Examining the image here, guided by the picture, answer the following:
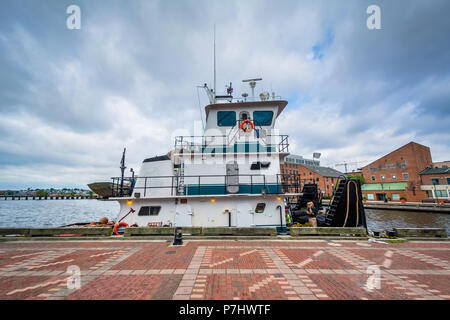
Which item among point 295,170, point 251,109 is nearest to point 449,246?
point 251,109

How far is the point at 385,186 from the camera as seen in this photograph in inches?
1734

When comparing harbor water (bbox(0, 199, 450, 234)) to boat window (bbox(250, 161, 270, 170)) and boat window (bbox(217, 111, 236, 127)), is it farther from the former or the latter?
boat window (bbox(217, 111, 236, 127))

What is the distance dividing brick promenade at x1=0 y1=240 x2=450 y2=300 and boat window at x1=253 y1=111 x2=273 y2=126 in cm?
719

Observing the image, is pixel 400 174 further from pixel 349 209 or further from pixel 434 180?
pixel 349 209

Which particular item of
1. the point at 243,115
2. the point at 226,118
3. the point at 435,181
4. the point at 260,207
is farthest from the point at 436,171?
the point at 226,118

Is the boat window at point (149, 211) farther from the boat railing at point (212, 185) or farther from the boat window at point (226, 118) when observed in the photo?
the boat window at point (226, 118)

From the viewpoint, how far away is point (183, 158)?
35.8 ft

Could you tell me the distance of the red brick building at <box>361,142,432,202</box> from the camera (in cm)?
3988

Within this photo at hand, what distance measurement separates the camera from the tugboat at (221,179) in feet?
32.6
